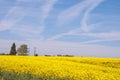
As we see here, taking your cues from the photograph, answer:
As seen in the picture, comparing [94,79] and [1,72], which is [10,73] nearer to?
[1,72]

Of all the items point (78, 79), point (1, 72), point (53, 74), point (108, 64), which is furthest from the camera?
point (108, 64)

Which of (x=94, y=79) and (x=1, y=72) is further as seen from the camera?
(x=1, y=72)

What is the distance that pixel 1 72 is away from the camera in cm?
2500

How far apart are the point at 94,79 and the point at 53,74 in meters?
3.07

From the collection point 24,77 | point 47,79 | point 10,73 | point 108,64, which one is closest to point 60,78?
point 47,79

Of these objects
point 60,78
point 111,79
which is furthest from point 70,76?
point 111,79

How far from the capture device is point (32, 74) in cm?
2302

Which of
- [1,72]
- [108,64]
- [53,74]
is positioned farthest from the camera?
[108,64]

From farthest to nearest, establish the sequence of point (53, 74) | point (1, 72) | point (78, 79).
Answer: point (1, 72), point (53, 74), point (78, 79)

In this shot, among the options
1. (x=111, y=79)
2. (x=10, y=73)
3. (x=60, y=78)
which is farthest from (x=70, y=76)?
(x=10, y=73)

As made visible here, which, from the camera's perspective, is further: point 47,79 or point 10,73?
point 10,73

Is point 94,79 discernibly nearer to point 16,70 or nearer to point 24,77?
point 24,77

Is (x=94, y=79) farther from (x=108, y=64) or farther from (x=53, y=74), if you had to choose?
(x=108, y=64)

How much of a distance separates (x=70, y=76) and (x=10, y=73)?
450 cm
